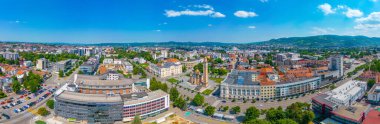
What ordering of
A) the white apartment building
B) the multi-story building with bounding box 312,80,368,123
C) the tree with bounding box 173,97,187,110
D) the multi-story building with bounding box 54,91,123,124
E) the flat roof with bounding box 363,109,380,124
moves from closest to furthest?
1. the flat roof with bounding box 363,109,380,124
2. the multi-story building with bounding box 312,80,368,123
3. the multi-story building with bounding box 54,91,123,124
4. the white apartment building
5. the tree with bounding box 173,97,187,110

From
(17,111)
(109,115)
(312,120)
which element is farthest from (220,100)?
(17,111)

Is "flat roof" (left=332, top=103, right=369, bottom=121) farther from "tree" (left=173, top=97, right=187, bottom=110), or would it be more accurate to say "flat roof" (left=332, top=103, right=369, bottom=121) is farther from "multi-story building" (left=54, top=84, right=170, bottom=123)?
"multi-story building" (left=54, top=84, right=170, bottom=123)

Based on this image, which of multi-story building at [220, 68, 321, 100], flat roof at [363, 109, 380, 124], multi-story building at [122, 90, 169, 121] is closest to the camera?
flat roof at [363, 109, 380, 124]

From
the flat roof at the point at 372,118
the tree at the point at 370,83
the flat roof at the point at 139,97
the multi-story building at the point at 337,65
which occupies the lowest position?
the flat roof at the point at 372,118

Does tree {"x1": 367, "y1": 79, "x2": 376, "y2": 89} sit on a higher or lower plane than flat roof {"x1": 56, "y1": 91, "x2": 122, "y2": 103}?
higher

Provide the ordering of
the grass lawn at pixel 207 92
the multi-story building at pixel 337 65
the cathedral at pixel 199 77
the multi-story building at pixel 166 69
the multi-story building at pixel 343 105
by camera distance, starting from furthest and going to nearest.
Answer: the multi-story building at pixel 166 69 → the multi-story building at pixel 337 65 → the cathedral at pixel 199 77 → the grass lawn at pixel 207 92 → the multi-story building at pixel 343 105

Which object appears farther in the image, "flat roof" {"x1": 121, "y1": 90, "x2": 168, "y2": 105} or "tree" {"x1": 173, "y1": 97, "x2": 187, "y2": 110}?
"tree" {"x1": 173, "y1": 97, "x2": 187, "y2": 110}

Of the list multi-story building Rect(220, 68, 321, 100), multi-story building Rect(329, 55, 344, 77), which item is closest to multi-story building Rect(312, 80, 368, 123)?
multi-story building Rect(220, 68, 321, 100)

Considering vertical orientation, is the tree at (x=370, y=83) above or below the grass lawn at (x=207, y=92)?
above

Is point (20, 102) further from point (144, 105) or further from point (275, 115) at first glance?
point (275, 115)

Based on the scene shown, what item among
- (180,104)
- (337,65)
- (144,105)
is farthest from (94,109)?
(337,65)

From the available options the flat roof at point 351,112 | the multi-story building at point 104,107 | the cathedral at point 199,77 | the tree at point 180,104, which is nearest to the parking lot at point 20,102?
the multi-story building at point 104,107

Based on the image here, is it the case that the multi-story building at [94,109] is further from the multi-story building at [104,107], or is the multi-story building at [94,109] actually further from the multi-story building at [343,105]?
the multi-story building at [343,105]
